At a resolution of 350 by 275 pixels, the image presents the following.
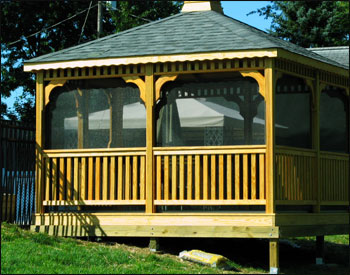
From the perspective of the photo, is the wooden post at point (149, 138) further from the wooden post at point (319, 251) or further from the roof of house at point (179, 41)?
the wooden post at point (319, 251)

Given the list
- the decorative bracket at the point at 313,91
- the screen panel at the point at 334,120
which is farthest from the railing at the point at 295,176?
the screen panel at the point at 334,120

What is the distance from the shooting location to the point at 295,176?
46.8 feet

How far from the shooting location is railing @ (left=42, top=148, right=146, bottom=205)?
14.2 meters

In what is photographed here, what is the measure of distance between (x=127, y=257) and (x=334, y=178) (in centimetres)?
547

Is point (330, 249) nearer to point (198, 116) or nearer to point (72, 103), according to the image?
point (198, 116)

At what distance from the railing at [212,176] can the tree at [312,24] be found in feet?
71.9

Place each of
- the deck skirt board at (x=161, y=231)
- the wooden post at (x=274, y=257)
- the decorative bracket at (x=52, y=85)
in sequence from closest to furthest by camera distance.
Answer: the wooden post at (x=274, y=257) < the deck skirt board at (x=161, y=231) < the decorative bracket at (x=52, y=85)

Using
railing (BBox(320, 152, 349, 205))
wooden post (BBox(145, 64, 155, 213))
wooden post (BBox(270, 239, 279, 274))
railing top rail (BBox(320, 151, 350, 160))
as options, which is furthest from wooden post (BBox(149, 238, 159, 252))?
railing top rail (BBox(320, 151, 350, 160))

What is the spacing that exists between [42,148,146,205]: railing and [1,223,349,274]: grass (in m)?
0.91

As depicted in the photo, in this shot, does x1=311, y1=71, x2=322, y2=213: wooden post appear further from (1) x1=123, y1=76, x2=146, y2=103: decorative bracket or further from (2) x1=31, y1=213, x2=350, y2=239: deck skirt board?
(1) x1=123, y1=76, x2=146, y2=103: decorative bracket

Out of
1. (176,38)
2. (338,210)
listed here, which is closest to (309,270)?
(338,210)

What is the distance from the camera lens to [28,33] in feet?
116

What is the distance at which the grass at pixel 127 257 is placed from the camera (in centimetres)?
1130

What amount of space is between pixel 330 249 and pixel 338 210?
9.64ft
